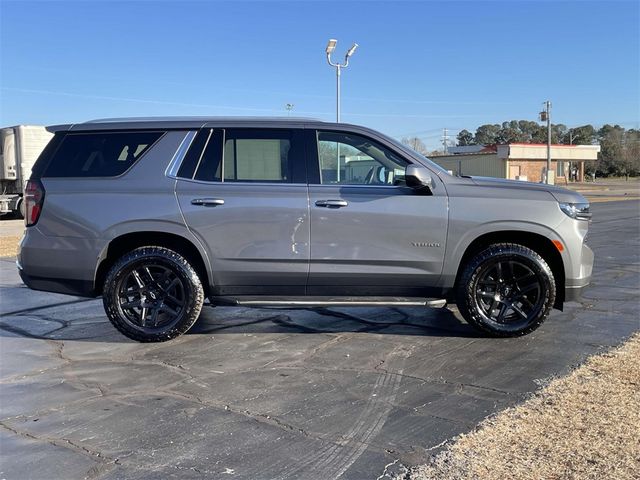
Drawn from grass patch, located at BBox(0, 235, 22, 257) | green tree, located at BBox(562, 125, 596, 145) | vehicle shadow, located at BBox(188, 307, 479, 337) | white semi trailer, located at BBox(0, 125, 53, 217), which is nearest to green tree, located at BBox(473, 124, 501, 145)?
green tree, located at BBox(562, 125, 596, 145)

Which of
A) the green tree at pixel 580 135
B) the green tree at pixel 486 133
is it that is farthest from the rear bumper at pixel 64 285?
the green tree at pixel 486 133

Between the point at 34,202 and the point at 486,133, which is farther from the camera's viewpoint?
the point at 486,133

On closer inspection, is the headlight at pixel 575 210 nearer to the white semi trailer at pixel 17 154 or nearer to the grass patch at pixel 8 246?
the grass patch at pixel 8 246

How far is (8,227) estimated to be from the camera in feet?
65.2

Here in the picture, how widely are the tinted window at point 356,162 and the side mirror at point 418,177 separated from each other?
0.57 ft

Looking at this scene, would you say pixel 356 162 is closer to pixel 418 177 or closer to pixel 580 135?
pixel 418 177

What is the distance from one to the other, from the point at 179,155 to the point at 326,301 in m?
1.93

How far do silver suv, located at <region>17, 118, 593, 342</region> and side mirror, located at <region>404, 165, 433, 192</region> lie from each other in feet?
0.08

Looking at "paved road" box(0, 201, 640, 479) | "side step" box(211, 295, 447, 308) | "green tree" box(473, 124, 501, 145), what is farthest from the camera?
"green tree" box(473, 124, 501, 145)

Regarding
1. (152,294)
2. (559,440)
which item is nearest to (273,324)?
(152,294)

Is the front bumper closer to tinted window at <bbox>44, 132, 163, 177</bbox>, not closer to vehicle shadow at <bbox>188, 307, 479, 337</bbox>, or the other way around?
vehicle shadow at <bbox>188, 307, 479, 337</bbox>

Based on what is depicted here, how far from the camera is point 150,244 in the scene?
5.44 meters

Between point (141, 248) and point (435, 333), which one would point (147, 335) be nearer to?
point (141, 248)

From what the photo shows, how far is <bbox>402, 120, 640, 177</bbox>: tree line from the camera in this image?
89.5m
